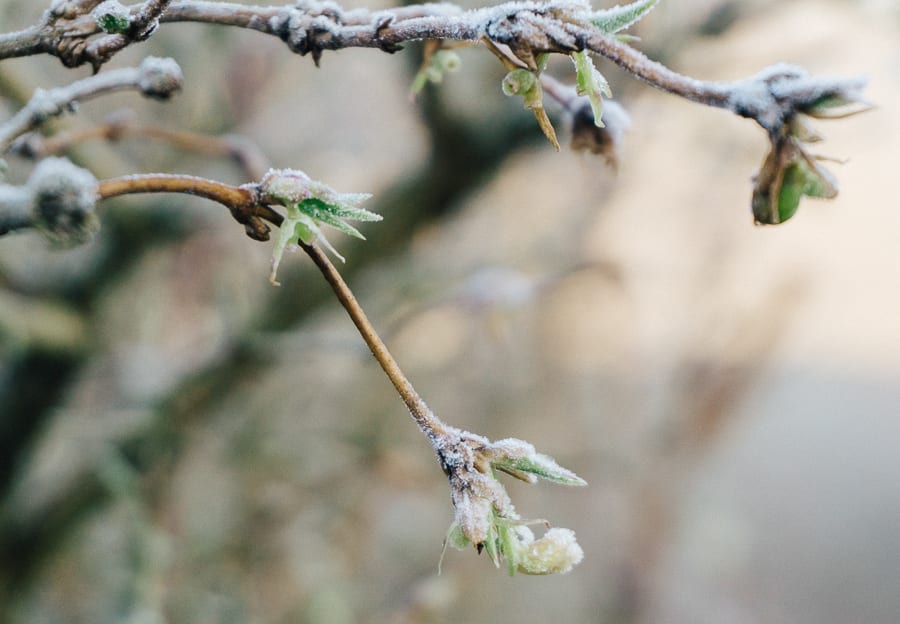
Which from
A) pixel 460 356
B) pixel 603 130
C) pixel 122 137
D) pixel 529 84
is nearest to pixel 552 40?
pixel 529 84

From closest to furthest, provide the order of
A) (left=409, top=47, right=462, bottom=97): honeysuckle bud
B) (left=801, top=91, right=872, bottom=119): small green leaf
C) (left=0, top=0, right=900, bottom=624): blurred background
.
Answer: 1. (left=801, top=91, right=872, bottom=119): small green leaf
2. (left=409, top=47, right=462, bottom=97): honeysuckle bud
3. (left=0, top=0, right=900, bottom=624): blurred background

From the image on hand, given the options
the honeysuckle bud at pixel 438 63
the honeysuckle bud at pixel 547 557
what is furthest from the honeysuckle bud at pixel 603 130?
the honeysuckle bud at pixel 547 557

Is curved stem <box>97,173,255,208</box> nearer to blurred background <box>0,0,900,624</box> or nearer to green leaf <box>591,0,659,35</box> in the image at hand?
green leaf <box>591,0,659,35</box>

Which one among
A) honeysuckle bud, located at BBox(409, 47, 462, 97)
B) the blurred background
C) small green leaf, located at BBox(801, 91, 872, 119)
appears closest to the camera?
small green leaf, located at BBox(801, 91, 872, 119)

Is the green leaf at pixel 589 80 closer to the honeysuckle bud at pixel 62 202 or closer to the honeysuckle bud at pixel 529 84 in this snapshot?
the honeysuckle bud at pixel 529 84

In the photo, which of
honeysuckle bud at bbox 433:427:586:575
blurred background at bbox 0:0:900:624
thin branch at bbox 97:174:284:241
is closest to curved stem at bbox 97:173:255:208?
thin branch at bbox 97:174:284:241

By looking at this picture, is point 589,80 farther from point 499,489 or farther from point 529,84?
point 499,489

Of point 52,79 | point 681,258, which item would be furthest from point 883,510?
point 52,79
